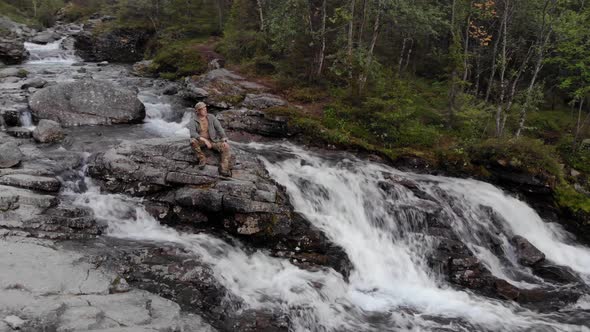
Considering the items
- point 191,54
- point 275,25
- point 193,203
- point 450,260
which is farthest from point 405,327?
point 191,54

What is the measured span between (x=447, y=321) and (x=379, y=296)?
73.4 inches

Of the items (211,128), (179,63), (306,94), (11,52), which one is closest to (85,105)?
(211,128)

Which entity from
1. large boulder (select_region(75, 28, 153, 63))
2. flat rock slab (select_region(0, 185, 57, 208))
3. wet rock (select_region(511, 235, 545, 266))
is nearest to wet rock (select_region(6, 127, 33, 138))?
flat rock slab (select_region(0, 185, 57, 208))

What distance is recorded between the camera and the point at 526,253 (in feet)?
45.1

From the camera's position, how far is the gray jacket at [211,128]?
1208 centimetres

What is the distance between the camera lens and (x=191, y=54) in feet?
99.1

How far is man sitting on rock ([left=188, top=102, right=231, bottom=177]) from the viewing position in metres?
12.0

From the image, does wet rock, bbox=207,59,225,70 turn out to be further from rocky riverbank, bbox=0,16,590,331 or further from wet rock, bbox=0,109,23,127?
wet rock, bbox=0,109,23,127

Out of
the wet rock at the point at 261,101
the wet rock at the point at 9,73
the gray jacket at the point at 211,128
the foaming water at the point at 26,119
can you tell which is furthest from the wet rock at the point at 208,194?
the wet rock at the point at 9,73

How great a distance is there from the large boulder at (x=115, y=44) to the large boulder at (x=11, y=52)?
6.98 meters

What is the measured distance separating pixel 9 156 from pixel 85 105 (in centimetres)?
627

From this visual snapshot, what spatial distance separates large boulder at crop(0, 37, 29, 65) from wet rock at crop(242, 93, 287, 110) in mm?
22092

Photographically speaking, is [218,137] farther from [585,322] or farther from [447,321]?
[585,322]

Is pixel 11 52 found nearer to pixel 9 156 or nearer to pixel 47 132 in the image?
pixel 47 132
